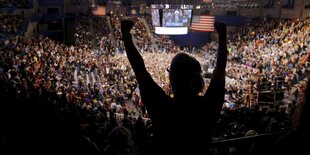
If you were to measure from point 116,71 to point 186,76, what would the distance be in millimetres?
21476

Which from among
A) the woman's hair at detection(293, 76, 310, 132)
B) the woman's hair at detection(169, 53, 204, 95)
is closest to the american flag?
the woman's hair at detection(169, 53, 204, 95)

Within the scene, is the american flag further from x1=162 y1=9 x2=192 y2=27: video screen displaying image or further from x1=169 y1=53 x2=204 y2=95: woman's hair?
x1=169 y1=53 x2=204 y2=95: woman's hair

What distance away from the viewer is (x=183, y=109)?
5.73 feet

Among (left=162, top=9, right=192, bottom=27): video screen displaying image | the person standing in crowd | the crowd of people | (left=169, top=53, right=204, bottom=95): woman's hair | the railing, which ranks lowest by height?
the crowd of people

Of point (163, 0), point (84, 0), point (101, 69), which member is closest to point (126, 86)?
point (101, 69)

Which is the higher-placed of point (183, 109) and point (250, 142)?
point (183, 109)

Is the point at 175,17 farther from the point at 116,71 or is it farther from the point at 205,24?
the point at 116,71

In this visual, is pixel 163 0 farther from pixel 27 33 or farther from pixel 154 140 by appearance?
pixel 154 140

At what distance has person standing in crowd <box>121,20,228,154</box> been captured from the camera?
5.72 ft

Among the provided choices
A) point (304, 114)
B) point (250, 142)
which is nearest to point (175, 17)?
point (250, 142)

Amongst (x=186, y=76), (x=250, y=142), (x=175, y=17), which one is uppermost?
(x=175, y=17)

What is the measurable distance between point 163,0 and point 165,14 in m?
21.1

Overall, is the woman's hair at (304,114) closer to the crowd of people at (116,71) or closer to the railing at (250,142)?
the railing at (250,142)

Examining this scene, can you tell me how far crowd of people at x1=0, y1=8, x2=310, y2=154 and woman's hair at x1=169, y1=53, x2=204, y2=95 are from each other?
Answer: 3493 millimetres
